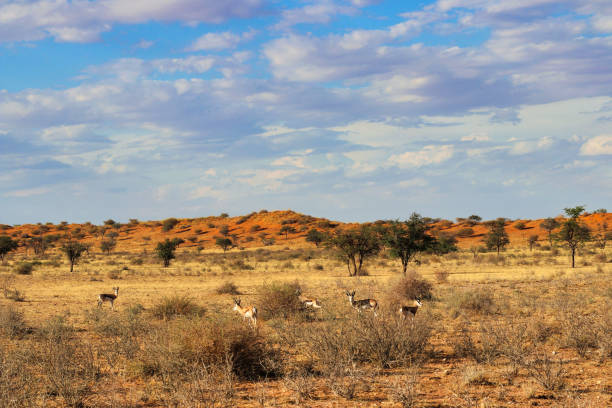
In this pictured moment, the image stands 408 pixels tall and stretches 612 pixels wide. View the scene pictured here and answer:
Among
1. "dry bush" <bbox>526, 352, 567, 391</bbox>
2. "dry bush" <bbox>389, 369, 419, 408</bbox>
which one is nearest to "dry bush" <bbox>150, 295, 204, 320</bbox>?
"dry bush" <bbox>389, 369, 419, 408</bbox>

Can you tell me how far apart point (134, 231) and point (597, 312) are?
336 ft

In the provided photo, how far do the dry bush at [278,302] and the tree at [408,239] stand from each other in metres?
18.1

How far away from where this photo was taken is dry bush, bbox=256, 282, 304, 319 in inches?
671

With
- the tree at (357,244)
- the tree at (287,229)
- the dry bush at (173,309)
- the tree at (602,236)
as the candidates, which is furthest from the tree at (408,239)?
the tree at (287,229)

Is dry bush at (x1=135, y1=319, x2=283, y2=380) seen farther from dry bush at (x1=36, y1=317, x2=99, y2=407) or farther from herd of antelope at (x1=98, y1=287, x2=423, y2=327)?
herd of antelope at (x1=98, y1=287, x2=423, y2=327)

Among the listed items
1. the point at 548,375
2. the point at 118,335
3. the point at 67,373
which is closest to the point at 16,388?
the point at 67,373

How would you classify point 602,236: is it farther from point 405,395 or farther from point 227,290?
point 405,395

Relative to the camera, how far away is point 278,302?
17.3 metres

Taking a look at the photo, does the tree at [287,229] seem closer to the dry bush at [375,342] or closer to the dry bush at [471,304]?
the dry bush at [471,304]

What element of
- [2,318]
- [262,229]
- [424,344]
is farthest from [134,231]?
[424,344]

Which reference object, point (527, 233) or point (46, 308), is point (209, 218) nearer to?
point (527, 233)

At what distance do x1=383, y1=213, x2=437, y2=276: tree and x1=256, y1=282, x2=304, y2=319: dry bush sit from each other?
18055 mm

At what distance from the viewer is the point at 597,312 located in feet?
51.6

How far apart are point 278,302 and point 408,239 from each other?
62.2ft
